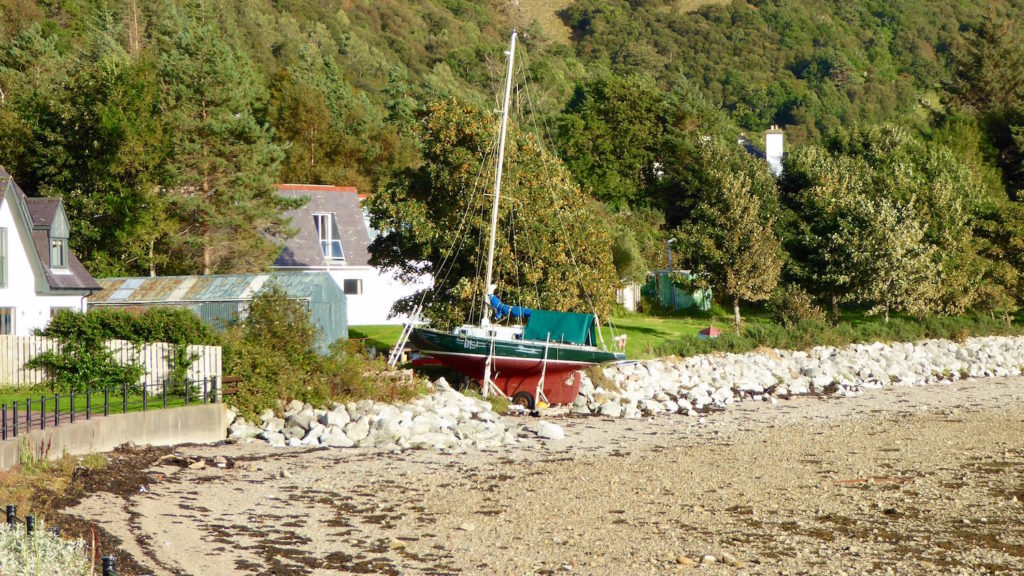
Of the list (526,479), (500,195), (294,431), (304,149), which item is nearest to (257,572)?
(526,479)

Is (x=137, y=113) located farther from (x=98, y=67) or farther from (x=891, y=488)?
(x=891, y=488)

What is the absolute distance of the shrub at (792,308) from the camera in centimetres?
5359

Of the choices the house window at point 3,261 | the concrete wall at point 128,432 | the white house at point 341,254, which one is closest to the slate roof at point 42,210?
the house window at point 3,261

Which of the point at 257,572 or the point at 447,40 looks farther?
the point at 447,40

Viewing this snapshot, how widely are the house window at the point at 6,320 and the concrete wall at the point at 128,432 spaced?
11858 millimetres

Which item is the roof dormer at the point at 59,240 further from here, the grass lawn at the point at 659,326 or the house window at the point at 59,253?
the grass lawn at the point at 659,326

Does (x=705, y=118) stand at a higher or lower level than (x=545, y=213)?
higher

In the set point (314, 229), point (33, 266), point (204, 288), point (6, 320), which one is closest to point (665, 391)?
point (204, 288)

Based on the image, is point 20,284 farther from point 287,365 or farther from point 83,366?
point 287,365

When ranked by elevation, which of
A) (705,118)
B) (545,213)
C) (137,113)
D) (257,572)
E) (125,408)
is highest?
(705,118)

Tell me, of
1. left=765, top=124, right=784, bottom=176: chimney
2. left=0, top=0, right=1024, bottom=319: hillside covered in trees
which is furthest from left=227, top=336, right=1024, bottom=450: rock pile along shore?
left=765, top=124, right=784, bottom=176: chimney

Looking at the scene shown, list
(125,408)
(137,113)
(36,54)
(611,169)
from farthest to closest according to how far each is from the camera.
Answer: (611,169), (36,54), (137,113), (125,408)

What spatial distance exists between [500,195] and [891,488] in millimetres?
19376

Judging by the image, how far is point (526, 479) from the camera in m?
22.5
